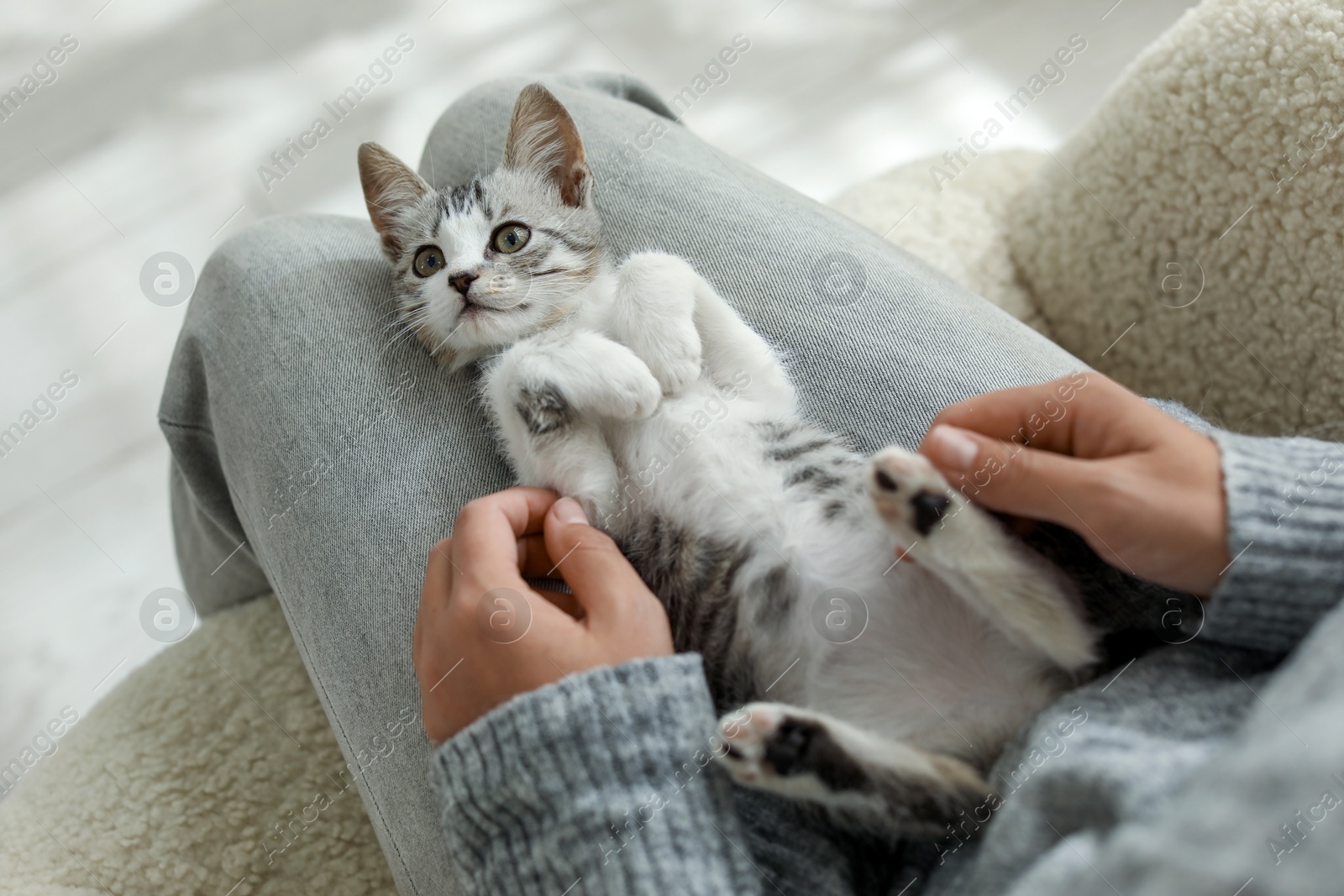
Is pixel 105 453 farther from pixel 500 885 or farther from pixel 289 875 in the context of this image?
pixel 500 885

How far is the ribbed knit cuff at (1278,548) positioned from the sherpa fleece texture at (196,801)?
1160 mm

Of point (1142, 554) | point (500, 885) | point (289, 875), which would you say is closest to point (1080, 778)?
point (1142, 554)

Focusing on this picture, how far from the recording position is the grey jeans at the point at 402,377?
3.43 ft

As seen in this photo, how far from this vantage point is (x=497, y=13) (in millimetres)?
2727

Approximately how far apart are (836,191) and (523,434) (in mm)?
1704

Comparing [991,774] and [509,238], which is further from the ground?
[509,238]

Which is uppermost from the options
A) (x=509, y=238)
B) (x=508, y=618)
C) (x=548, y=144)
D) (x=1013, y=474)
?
(x=548, y=144)

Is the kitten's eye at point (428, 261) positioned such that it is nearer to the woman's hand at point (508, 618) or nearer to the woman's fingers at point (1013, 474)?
the woman's hand at point (508, 618)

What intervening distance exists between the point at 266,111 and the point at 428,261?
1.70m

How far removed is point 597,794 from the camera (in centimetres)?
77

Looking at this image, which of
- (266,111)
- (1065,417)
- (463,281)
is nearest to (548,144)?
(463,281)

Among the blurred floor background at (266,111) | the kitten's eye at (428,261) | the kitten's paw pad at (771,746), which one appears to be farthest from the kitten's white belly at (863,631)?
the blurred floor background at (266,111)

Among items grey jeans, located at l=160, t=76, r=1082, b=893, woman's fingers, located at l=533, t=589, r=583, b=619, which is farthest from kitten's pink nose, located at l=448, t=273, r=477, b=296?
woman's fingers, located at l=533, t=589, r=583, b=619

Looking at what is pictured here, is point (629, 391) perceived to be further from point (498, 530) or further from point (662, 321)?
point (498, 530)
